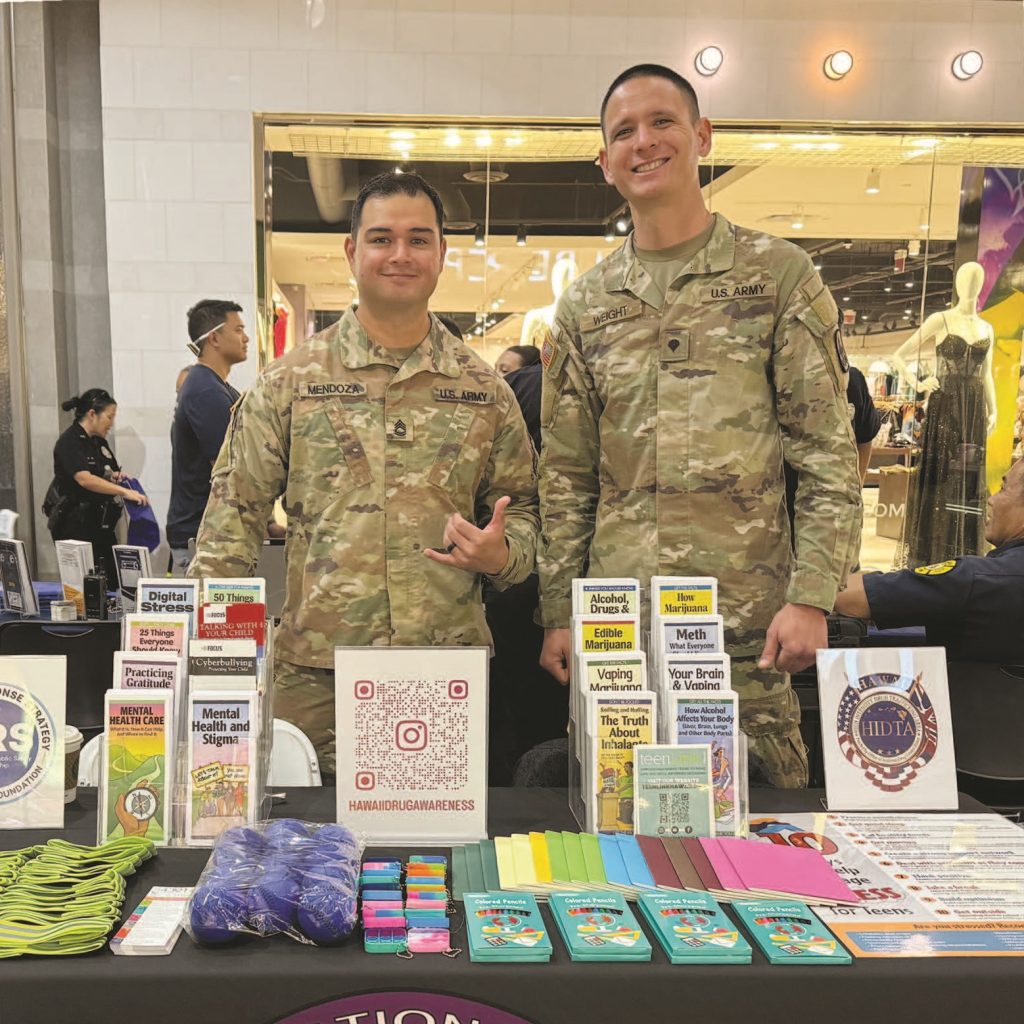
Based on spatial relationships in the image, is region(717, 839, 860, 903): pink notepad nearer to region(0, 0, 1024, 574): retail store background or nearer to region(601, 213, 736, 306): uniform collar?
region(601, 213, 736, 306): uniform collar

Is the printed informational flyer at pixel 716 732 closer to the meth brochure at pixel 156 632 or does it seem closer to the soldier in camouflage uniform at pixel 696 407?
the soldier in camouflage uniform at pixel 696 407

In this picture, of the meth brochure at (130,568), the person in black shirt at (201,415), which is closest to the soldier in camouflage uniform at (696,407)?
the meth brochure at (130,568)

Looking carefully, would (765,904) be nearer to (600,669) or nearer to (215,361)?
(600,669)

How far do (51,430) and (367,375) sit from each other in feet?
13.7

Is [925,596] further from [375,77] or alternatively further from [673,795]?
[375,77]

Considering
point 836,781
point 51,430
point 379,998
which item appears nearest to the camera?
point 379,998

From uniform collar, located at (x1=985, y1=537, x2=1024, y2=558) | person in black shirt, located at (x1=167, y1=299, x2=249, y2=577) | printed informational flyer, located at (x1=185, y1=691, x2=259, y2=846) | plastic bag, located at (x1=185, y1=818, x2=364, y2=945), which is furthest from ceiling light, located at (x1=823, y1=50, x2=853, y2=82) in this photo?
plastic bag, located at (x1=185, y1=818, x2=364, y2=945)

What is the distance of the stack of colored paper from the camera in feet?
3.25

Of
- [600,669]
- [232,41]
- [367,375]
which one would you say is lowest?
[600,669]

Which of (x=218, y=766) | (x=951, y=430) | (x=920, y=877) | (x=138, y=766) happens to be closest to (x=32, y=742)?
(x=138, y=766)

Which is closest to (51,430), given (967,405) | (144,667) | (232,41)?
(232,41)

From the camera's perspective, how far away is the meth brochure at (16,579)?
116 inches

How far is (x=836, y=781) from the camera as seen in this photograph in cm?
141

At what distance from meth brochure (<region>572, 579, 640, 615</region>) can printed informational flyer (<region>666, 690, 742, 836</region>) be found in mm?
197
